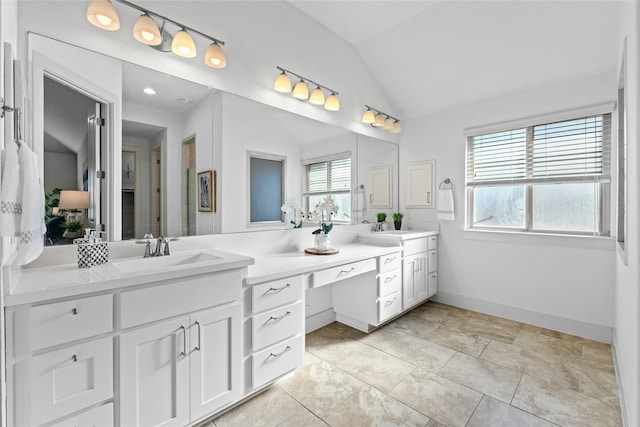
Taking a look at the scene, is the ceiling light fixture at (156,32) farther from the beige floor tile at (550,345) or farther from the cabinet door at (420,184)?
the beige floor tile at (550,345)

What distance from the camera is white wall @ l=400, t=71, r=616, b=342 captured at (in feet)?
8.43

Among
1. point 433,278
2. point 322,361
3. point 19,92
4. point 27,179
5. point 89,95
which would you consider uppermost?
point 89,95

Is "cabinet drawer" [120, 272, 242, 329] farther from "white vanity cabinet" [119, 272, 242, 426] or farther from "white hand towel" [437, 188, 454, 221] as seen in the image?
"white hand towel" [437, 188, 454, 221]

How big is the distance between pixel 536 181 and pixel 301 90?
8.11 ft

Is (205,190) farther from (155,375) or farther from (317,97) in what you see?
(317,97)

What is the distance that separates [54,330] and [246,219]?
1.33m

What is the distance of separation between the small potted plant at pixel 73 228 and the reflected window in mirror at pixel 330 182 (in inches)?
64.4

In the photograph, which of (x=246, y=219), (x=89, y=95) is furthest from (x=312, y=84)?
(x=89, y=95)

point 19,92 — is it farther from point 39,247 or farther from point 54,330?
point 54,330

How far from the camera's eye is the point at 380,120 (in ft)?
11.1

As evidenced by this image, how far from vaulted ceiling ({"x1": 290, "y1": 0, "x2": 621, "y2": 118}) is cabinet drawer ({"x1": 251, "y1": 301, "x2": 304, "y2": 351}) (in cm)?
261

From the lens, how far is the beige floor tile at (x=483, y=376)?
1883mm

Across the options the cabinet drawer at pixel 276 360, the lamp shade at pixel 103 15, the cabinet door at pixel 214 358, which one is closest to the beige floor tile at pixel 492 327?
the cabinet drawer at pixel 276 360

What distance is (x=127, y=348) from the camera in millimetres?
1251
